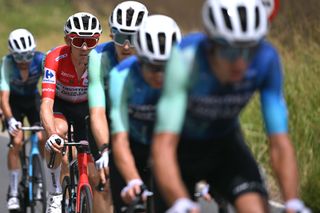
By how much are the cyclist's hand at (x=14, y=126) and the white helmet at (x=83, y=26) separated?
2.16 meters

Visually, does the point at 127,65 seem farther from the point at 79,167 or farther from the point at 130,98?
the point at 79,167

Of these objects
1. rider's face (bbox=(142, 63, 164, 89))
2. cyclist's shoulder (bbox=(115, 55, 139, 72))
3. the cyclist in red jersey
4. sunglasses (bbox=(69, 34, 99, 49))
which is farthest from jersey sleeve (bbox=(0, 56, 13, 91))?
rider's face (bbox=(142, 63, 164, 89))

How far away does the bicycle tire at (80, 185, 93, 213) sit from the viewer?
27.5 ft

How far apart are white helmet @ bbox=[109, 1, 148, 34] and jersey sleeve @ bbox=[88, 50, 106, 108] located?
0.27 meters

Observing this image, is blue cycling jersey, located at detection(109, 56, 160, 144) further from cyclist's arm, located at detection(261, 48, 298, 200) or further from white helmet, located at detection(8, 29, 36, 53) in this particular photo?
white helmet, located at detection(8, 29, 36, 53)

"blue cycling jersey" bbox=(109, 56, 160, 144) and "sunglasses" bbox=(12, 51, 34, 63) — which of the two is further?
"sunglasses" bbox=(12, 51, 34, 63)

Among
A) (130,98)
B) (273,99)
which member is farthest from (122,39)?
(273,99)

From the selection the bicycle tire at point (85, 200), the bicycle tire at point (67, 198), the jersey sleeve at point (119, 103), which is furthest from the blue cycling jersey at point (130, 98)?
the bicycle tire at point (67, 198)

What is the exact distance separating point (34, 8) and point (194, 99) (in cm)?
3937

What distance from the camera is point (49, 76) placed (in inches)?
371

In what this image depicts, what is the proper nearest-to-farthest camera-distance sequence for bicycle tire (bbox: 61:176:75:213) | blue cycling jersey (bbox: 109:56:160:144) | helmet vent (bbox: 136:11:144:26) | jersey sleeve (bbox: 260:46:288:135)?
1. jersey sleeve (bbox: 260:46:288:135)
2. blue cycling jersey (bbox: 109:56:160:144)
3. helmet vent (bbox: 136:11:144:26)
4. bicycle tire (bbox: 61:176:75:213)

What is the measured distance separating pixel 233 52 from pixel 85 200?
348 centimetres

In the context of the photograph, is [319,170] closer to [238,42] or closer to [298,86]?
[298,86]

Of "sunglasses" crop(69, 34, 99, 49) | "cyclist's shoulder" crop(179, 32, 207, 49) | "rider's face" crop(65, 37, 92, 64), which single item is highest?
"sunglasses" crop(69, 34, 99, 49)
